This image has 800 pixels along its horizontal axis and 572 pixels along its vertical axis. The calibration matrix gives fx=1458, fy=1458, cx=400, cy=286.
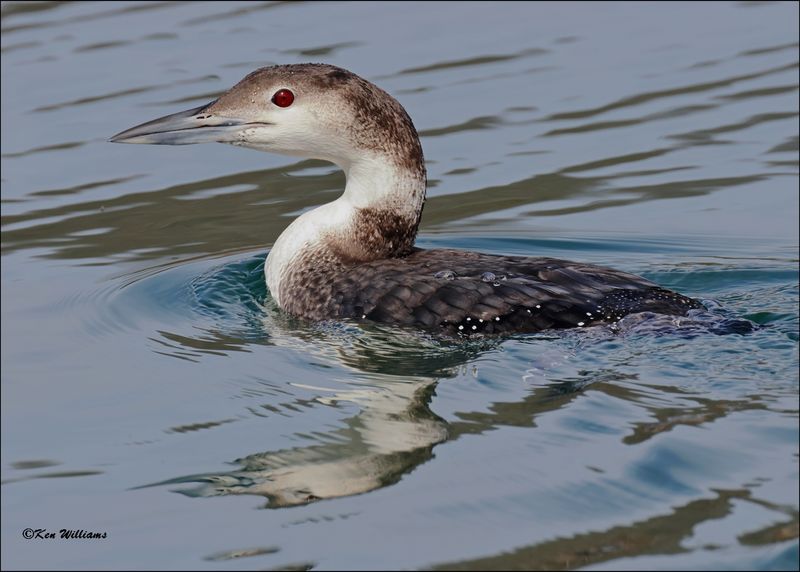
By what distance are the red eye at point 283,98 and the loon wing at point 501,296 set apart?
94 centimetres

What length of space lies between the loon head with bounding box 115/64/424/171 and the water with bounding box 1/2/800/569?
2.65 ft

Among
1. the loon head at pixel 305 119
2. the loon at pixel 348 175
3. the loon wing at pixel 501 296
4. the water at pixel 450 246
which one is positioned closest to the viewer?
the water at pixel 450 246

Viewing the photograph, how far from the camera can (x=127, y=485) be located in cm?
474

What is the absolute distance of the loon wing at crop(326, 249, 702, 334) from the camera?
576 cm

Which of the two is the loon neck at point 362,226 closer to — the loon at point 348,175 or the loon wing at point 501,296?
the loon at point 348,175

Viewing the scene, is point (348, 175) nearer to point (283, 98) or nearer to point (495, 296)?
point (283, 98)

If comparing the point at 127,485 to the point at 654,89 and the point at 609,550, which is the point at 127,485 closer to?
the point at 609,550

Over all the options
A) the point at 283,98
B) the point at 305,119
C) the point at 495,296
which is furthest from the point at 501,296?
the point at 283,98

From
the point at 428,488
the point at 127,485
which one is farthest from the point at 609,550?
the point at 127,485

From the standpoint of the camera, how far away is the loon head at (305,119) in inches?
255

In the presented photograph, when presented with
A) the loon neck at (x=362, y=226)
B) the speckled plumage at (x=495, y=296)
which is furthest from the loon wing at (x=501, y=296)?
the loon neck at (x=362, y=226)

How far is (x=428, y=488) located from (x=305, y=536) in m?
0.46

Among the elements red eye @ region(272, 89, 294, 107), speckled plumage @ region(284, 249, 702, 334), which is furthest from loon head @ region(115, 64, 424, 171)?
speckled plumage @ region(284, 249, 702, 334)

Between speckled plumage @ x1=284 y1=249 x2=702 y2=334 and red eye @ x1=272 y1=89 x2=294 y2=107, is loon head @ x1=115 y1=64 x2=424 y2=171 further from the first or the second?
speckled plumage @ x1=284 y1=249 x2=702 y2=334
